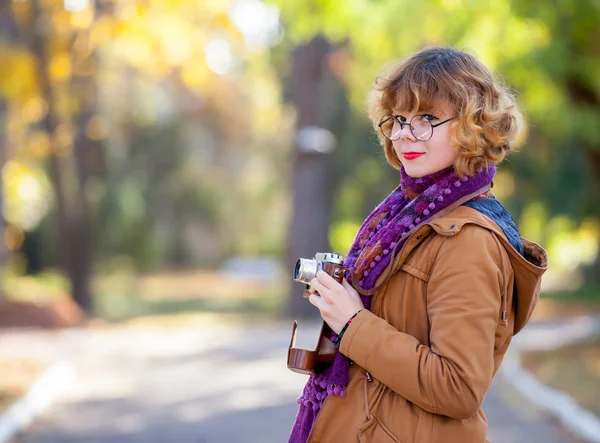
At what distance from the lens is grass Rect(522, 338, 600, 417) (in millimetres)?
9172

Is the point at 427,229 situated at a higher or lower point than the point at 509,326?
higher

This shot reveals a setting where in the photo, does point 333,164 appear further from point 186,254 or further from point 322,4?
point 322,4

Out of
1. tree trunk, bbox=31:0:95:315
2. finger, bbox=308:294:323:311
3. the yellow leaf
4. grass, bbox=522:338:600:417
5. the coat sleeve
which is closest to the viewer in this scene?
the coat sleeve

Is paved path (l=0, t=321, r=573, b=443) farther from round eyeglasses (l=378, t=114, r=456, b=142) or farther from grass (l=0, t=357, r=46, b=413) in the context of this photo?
round eyeglasses (l=378, t=114, r=456, b=142)

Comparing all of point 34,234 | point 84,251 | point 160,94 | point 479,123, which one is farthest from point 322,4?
point 160,94

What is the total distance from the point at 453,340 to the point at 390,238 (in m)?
0.34

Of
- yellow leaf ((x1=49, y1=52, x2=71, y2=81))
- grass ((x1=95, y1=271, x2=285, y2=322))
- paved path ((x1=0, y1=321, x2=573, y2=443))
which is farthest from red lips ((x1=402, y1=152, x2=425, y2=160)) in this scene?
grass ((x1=95, y1=271, x2=285, y2=322))

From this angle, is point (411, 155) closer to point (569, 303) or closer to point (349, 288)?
point (349, 288)

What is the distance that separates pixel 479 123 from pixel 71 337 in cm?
1302

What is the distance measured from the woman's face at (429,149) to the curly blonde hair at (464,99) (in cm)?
2

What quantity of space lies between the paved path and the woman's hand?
5140mm

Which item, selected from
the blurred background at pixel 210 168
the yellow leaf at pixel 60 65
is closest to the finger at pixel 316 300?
the blurred background at pixel 210 168

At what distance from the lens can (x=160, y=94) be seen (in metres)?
34.9

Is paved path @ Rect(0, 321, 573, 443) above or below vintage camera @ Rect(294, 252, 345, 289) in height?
below
